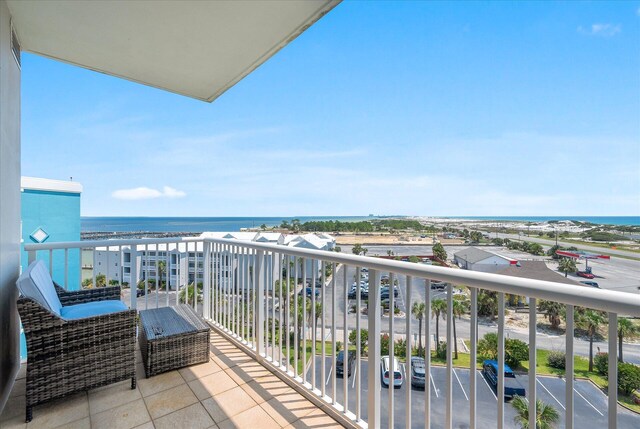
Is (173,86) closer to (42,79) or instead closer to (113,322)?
(113,322)

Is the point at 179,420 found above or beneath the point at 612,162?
beneath

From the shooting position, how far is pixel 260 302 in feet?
8.89

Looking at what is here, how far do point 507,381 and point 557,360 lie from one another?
8.4 inches

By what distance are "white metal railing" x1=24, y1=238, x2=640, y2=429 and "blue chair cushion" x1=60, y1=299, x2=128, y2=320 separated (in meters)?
0.75

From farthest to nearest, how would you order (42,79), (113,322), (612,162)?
1. (42,79)
2. (612,162)
3. (113,322)

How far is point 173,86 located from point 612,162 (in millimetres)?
7750

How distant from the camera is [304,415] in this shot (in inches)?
79.0

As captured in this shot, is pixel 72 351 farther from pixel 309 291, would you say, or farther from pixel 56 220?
pixel 56 220

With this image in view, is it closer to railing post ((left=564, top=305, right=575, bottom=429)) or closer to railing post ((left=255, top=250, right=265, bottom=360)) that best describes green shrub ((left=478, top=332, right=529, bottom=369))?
railing post ((left=564, top=305, right=575, bottom=429))

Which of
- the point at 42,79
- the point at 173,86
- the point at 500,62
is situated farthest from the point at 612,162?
the point at 42,79

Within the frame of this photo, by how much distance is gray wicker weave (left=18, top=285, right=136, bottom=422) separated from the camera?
74.5 inches

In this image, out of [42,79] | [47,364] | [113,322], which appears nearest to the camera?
[47,364]

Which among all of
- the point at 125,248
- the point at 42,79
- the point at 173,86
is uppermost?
the point at 42,79

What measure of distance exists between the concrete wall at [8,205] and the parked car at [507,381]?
293 centimetres
